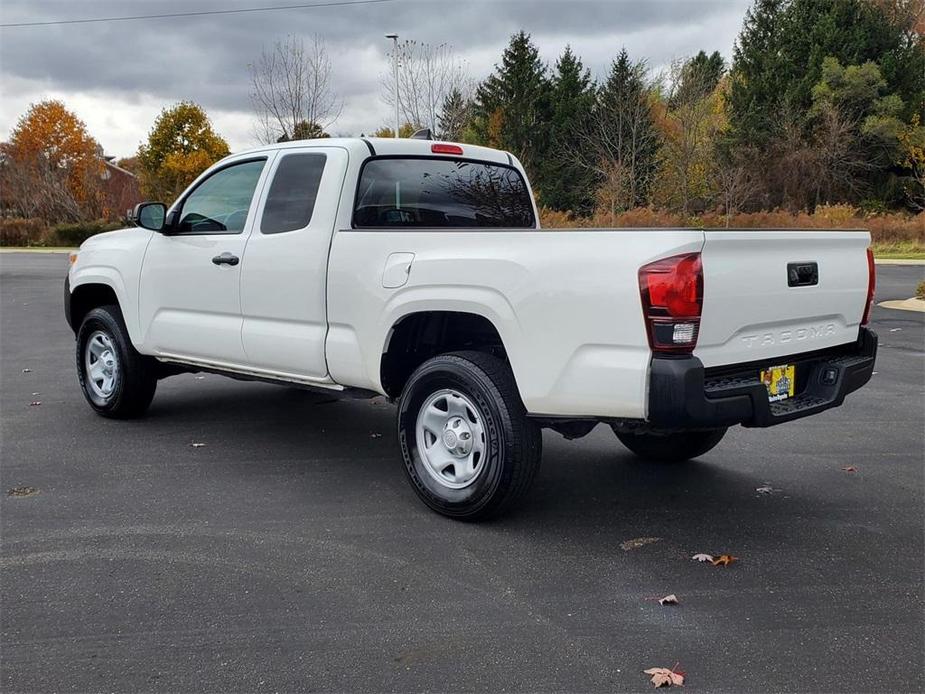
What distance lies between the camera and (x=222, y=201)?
5.65 metres

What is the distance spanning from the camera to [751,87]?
44.5 metres

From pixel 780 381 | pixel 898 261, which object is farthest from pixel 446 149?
pixel 898 261

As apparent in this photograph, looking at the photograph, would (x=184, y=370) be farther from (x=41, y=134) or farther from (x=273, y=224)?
(x=41, y=134)

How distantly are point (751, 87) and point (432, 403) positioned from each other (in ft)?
148

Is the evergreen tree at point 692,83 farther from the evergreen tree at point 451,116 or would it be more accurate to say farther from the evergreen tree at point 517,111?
the evergreen tree at point 451,116

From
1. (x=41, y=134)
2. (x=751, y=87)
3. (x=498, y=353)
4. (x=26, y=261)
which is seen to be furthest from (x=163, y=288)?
(x=41, y=134)

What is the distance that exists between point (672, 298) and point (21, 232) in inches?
1907

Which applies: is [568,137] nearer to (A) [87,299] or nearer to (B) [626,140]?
(B) [626,140]

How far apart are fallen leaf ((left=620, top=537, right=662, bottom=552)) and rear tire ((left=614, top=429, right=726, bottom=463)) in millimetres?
1155

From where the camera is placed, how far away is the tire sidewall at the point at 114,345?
625 centimetres

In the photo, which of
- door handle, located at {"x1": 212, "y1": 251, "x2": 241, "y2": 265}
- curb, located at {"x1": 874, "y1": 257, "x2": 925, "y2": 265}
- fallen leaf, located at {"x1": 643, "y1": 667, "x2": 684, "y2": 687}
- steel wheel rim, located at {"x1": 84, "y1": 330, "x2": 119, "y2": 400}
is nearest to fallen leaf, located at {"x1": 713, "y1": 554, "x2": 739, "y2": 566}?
fallen leaf, located at {"x1": 643, "y1": 667, "x2": 684, "y2": 687}

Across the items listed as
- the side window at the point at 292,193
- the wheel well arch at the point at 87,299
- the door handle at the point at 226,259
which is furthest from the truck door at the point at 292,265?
the wheel well arch at the point at 87,299

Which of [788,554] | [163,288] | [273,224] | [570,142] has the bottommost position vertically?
[788,554]

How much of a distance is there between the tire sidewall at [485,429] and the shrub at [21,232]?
4660 centimetres
